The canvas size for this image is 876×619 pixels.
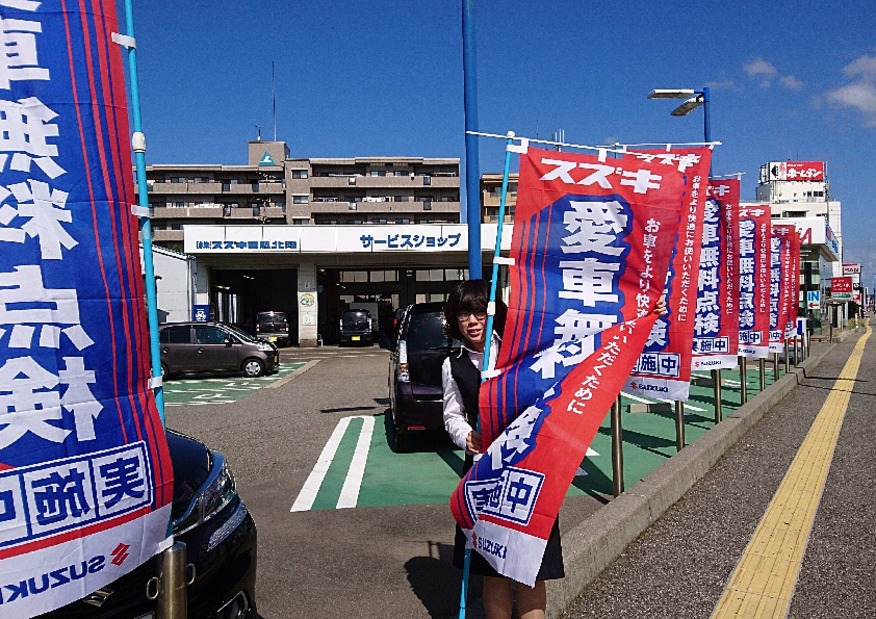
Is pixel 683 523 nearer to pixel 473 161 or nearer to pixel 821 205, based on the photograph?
pixel 473 161

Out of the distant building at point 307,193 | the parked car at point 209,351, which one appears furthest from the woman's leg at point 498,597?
the distant building at point 307,193

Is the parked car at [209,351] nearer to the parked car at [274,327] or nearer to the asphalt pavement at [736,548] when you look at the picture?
the parked car at [274,327]

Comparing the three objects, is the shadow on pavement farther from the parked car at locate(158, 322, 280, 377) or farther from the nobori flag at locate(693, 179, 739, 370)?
the parked car at locate(158, 322, 280, 377)

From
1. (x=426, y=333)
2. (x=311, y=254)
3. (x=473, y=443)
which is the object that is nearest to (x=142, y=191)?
(x=473, y=443)

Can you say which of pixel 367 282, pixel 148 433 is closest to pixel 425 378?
pixel 148 433

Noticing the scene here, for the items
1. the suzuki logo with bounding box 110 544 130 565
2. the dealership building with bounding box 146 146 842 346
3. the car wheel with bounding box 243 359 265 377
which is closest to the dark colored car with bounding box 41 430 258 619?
the suzuki logo with bounding box 110 544 130 565

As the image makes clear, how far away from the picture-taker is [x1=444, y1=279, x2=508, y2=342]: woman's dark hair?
9.34 ft

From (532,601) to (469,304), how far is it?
4.06 ft

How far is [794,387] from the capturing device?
13.3 meters

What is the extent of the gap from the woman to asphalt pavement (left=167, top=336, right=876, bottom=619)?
56 centimetres

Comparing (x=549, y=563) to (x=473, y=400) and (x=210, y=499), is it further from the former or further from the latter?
(x=210, y=499)

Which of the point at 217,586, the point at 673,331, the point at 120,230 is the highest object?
the point at 120,230

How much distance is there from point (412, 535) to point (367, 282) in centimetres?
3999

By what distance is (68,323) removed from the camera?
1.82 metres
